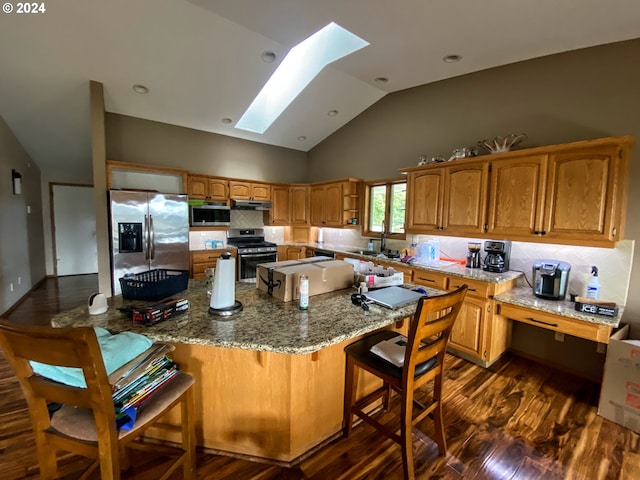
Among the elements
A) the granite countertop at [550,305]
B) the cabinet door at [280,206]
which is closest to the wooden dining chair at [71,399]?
the granite countertop at [550,305]

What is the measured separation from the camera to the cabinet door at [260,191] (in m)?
5.11

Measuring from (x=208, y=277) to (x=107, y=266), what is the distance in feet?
8.39

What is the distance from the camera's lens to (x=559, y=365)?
2820 mm

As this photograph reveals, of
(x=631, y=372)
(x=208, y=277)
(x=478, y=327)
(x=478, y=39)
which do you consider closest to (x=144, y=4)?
(x=208, y=277)

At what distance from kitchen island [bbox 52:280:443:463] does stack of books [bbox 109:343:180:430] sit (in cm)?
15

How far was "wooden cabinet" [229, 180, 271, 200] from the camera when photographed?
4.89m

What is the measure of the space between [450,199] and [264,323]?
106 inches

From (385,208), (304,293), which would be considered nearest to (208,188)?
(385,208)

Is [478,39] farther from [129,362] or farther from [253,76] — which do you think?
[129,362]

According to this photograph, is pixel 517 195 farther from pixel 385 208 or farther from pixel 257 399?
pixel 257 399

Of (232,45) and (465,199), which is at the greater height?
(232,45)

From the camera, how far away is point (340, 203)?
4812 mm

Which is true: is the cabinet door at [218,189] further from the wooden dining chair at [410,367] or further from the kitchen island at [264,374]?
the wooden dining chair at [410,367]

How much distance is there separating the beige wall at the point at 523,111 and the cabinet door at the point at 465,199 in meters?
0.56
